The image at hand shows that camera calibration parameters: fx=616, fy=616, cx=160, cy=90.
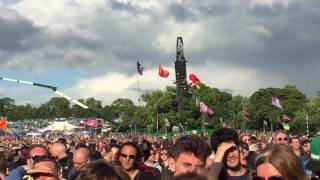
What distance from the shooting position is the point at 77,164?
8.91 m

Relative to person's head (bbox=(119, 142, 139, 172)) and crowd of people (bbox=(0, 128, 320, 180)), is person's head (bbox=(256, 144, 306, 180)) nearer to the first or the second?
crowd of people (bbox=(0, 128, 320, 180))

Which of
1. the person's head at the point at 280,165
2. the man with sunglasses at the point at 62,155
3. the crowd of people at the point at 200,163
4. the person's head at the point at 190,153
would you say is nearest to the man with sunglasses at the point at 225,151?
the crowd of people at the point at 200,163

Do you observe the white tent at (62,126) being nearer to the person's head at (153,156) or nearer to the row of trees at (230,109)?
the row of trees at (230,109)

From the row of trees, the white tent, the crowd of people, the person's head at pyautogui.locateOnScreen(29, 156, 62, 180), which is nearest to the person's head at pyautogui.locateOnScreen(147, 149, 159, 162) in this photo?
the crowd of people

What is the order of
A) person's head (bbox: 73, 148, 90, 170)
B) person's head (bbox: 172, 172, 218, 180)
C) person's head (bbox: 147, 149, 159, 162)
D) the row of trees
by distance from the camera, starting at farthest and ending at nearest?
the row of trees
person's head (bbox: 147, 149, 159, 162)
person's head (bbox: 73, 148, 90, 170)
person's head (bbox: 172, 172, 218, 180)

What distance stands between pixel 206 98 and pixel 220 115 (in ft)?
14.5

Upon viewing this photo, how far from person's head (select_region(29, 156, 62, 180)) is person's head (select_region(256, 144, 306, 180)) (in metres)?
1.88

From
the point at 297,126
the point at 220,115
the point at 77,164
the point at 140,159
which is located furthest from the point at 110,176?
the point at 220,115

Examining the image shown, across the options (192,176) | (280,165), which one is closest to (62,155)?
(280,165)

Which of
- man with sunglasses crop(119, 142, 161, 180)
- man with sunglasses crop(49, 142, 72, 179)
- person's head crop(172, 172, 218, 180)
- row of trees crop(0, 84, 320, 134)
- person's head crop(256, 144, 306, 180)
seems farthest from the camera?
row of trees crop(0, 84, 320, 134)

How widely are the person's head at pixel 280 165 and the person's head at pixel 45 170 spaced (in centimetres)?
188

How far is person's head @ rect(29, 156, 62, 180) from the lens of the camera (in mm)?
4915

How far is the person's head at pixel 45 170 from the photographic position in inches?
194

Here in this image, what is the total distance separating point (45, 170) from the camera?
503cm
